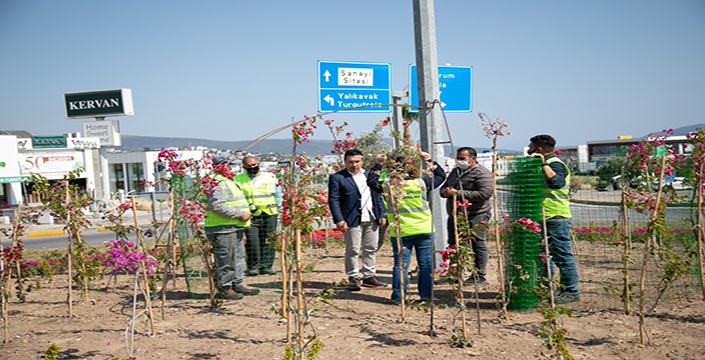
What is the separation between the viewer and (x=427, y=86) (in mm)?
7102

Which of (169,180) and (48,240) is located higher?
(169,180)

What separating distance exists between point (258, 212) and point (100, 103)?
4603cm

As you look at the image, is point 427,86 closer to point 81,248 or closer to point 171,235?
point 171,235

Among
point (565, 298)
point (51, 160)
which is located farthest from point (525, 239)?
point (51, 160)

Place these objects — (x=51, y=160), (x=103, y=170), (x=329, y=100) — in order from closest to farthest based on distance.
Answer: (x=329, y=100) < (x=51, y=160) < (x=103, y=170)

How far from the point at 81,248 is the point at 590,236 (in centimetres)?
819

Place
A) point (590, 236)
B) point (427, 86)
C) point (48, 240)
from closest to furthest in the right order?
point (427, 86)
point (590, 236)
point (48, 240)

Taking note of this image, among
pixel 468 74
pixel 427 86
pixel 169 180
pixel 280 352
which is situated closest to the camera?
pixel 280 352

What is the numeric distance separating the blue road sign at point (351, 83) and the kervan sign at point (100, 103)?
42.1 m

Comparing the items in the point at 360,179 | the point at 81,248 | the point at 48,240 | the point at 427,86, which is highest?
the point at 427,86

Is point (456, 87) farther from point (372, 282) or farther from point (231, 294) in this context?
point (231, 294)

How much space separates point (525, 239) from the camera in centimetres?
549

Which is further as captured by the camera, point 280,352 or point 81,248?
point 81,248

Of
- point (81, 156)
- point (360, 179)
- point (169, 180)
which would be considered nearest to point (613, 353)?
point (360, 179)
